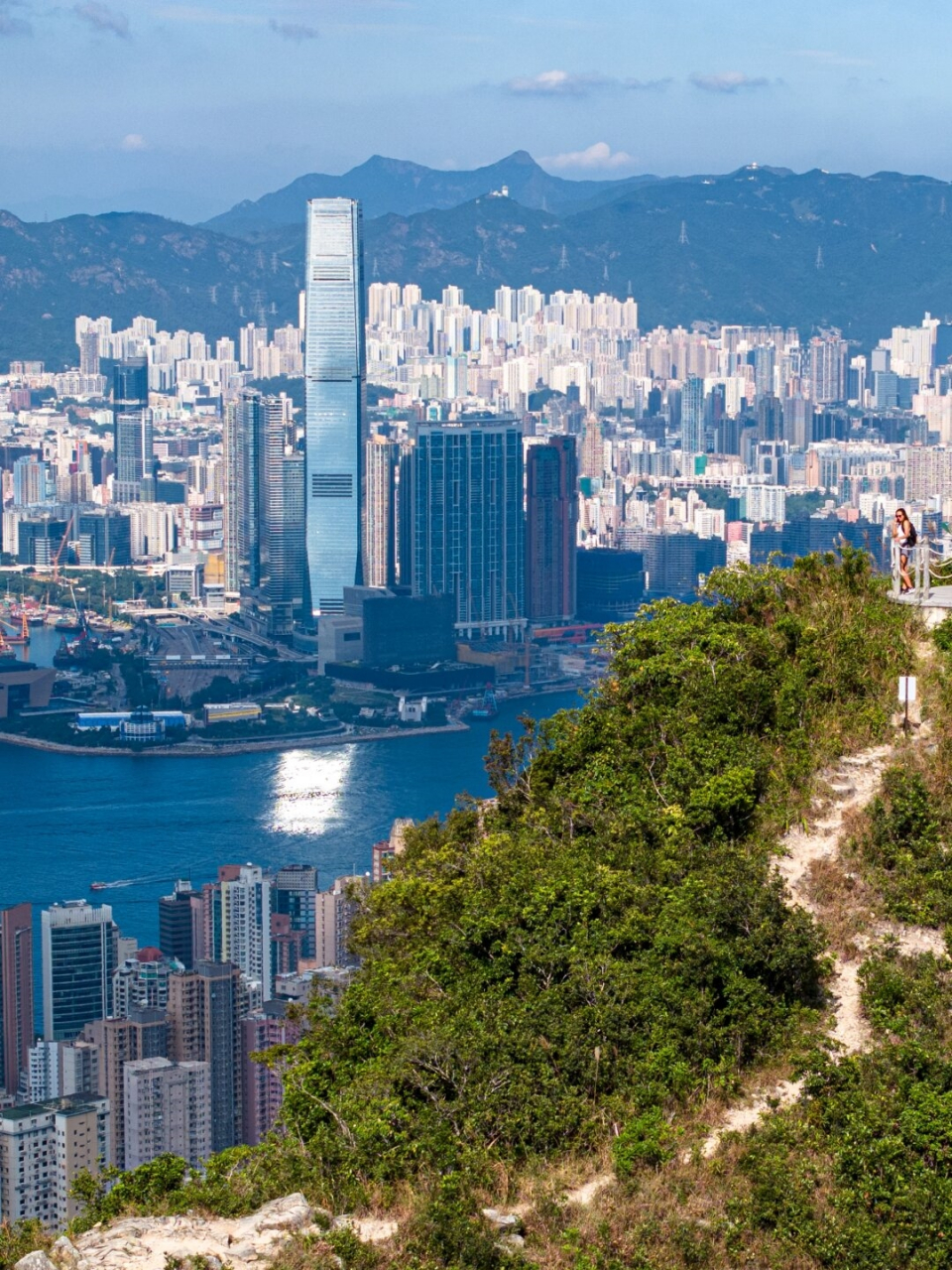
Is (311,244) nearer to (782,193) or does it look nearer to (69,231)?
(69,231)

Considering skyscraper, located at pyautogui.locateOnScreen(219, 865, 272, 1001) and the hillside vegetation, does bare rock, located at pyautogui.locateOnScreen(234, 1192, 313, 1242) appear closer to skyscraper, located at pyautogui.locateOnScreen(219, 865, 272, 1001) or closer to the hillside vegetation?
the hillside vegetation

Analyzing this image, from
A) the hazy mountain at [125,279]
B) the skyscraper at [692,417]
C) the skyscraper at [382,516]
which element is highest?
the hazy mountain at [125,279]

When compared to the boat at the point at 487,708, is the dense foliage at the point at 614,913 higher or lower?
higher

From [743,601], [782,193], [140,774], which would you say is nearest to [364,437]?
[140,774]

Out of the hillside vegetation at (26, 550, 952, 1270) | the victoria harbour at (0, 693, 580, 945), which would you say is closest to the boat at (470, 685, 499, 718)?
the victoria harbour at (0, 693, 580, 945)

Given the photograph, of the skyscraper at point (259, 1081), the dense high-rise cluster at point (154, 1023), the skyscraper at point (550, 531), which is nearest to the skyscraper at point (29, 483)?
the skyscraper at point (550, 531)

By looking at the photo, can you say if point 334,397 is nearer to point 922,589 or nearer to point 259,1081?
point 259,1081

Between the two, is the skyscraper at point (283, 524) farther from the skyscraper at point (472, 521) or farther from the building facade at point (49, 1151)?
the building facade at point (49, 1151)
